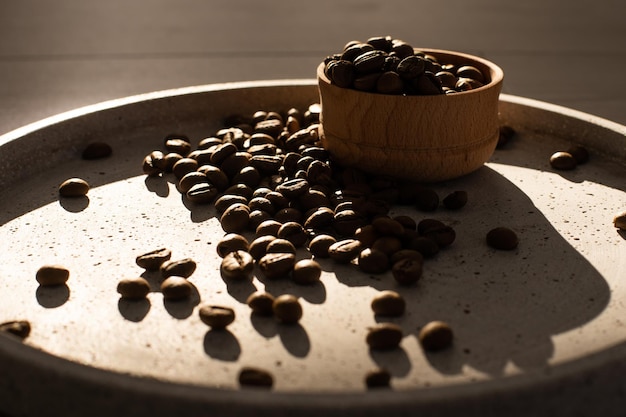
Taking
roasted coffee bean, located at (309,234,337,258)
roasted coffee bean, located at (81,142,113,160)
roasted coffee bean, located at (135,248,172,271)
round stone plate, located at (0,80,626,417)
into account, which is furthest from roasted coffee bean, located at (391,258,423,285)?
roasted coffee bean, located at (81,142,113,160)

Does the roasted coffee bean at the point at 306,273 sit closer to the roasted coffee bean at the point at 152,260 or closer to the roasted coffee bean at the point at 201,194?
the roasted coffee bean at the point at 152,260

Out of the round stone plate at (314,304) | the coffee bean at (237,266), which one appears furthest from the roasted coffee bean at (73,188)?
the coffee bean at (237,266)

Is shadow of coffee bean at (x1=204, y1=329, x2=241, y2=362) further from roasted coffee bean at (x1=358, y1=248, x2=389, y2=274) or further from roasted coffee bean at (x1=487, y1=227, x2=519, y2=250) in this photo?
roasted coffee bean at (x1=487, y1=227, x2=519, y2=250)

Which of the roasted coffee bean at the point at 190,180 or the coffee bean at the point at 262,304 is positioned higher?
the roasted coffee bean at the point at 190,180

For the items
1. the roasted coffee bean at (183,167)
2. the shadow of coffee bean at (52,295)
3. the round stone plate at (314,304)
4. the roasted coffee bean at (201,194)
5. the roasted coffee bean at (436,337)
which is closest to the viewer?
the round stone plate at (314,304)

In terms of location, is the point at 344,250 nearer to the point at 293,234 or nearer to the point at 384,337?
the point at 293,234
